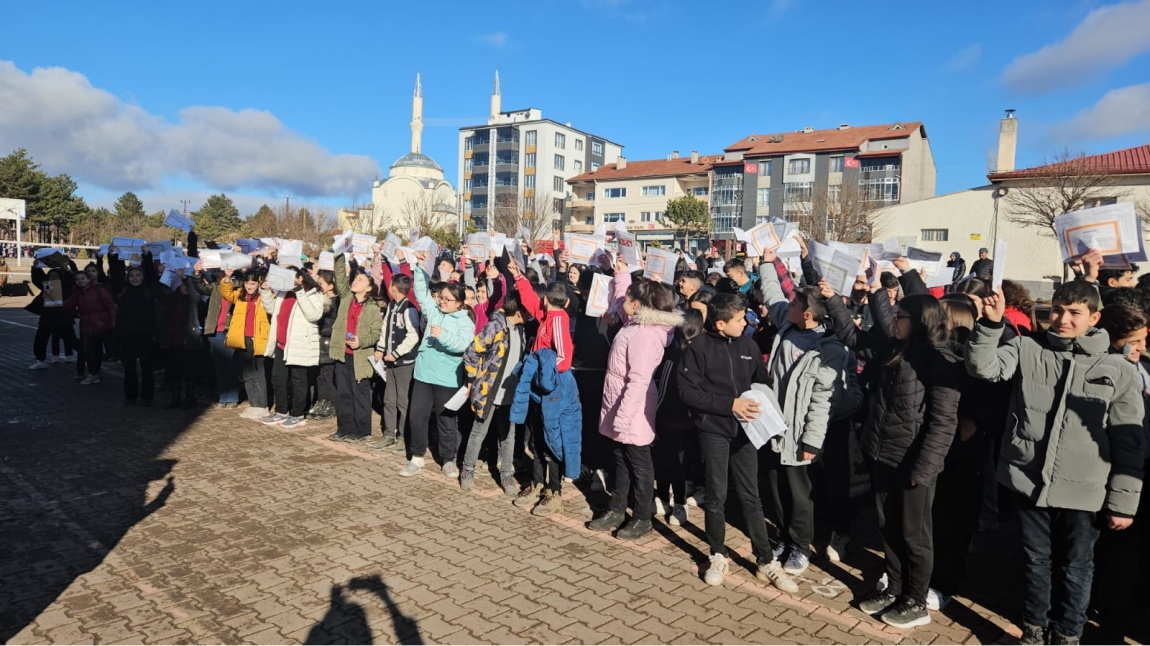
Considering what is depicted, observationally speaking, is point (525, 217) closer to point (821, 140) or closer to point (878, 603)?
point (821, 140)

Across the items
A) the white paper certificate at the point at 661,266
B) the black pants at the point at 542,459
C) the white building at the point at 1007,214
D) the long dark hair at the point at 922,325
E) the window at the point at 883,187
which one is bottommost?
the black pants at the point at 542,459

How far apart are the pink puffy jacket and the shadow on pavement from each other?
2.05 m

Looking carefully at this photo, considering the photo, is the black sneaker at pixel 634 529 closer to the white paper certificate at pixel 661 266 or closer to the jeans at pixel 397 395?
the white paper certificate at pixel 661 266

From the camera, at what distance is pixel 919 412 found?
14.5ft

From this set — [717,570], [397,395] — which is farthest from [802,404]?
[397,395]

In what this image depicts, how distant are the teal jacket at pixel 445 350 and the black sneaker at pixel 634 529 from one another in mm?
2416

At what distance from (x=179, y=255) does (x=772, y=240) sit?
9.29 metres

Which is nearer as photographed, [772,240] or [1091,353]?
[1091,353]

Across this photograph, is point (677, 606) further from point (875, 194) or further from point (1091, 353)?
point (875, 194)

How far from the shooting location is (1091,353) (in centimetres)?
398

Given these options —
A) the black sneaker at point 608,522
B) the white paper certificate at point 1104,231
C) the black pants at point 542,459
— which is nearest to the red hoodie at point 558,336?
the black pants at point 542,459

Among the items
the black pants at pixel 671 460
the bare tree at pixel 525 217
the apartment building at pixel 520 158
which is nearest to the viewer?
the black pants at pixel 671 460

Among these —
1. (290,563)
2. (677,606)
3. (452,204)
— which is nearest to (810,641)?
(677,606)

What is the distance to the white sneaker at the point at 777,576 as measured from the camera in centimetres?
493
